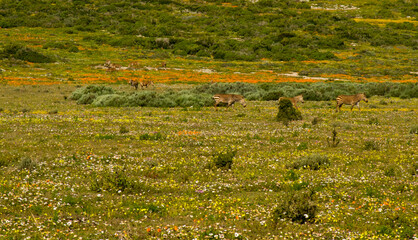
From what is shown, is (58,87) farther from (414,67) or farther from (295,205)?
(414,67)

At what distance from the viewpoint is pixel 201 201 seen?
1192 centimetres

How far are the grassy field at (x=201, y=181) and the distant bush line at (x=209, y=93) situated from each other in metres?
10.7

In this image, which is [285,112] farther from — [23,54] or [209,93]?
[23,54]

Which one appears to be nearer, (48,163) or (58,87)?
(48,163)

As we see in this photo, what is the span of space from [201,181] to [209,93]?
3359cm

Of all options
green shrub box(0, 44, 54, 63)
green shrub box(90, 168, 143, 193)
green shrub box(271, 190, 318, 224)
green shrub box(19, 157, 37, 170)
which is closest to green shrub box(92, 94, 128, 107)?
green shrub box(19, 157, 37, 170)

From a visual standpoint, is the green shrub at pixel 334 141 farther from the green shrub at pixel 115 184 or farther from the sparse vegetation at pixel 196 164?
the green shrub at pixel 115 184

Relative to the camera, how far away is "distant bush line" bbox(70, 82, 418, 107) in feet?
121

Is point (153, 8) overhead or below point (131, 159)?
overhead


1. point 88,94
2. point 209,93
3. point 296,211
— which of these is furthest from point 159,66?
point 296,211

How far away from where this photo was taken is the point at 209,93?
47.2 meters

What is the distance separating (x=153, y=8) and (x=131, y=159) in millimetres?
143025

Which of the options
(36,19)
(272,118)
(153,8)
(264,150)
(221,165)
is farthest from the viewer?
(153,8)

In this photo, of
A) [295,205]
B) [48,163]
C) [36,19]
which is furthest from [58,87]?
[36,19]
